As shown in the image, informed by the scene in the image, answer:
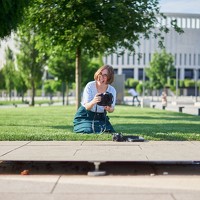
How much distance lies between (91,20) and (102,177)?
43.9 ft

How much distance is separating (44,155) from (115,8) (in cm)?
1260

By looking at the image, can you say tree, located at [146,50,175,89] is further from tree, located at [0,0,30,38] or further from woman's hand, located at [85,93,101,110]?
woman's hand, located at [85,93,101,110]

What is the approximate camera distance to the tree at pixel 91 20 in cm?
1856

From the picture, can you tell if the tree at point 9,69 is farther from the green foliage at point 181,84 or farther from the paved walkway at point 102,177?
the paved walkway at point 102,177

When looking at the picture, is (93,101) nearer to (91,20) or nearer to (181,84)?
(91,20)

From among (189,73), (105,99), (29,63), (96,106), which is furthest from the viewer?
(189,73)

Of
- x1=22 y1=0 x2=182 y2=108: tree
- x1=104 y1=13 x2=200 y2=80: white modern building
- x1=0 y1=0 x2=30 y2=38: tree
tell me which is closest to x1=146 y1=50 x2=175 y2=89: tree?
x1=104 y1=13 x2=200 y2=80: white modern building

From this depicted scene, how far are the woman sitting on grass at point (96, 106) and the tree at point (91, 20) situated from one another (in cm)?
877

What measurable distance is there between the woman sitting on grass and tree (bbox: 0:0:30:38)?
4.55m

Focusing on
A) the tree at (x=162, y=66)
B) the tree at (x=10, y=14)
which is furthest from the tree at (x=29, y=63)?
the tree at (x=162, y=66)

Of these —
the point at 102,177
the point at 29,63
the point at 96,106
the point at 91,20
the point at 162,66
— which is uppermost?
the point at 162,66

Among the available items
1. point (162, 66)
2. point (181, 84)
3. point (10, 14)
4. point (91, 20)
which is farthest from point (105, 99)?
point (181, 84)

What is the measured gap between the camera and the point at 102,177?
6457 mm

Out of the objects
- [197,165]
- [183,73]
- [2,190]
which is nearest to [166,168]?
[197,165]
